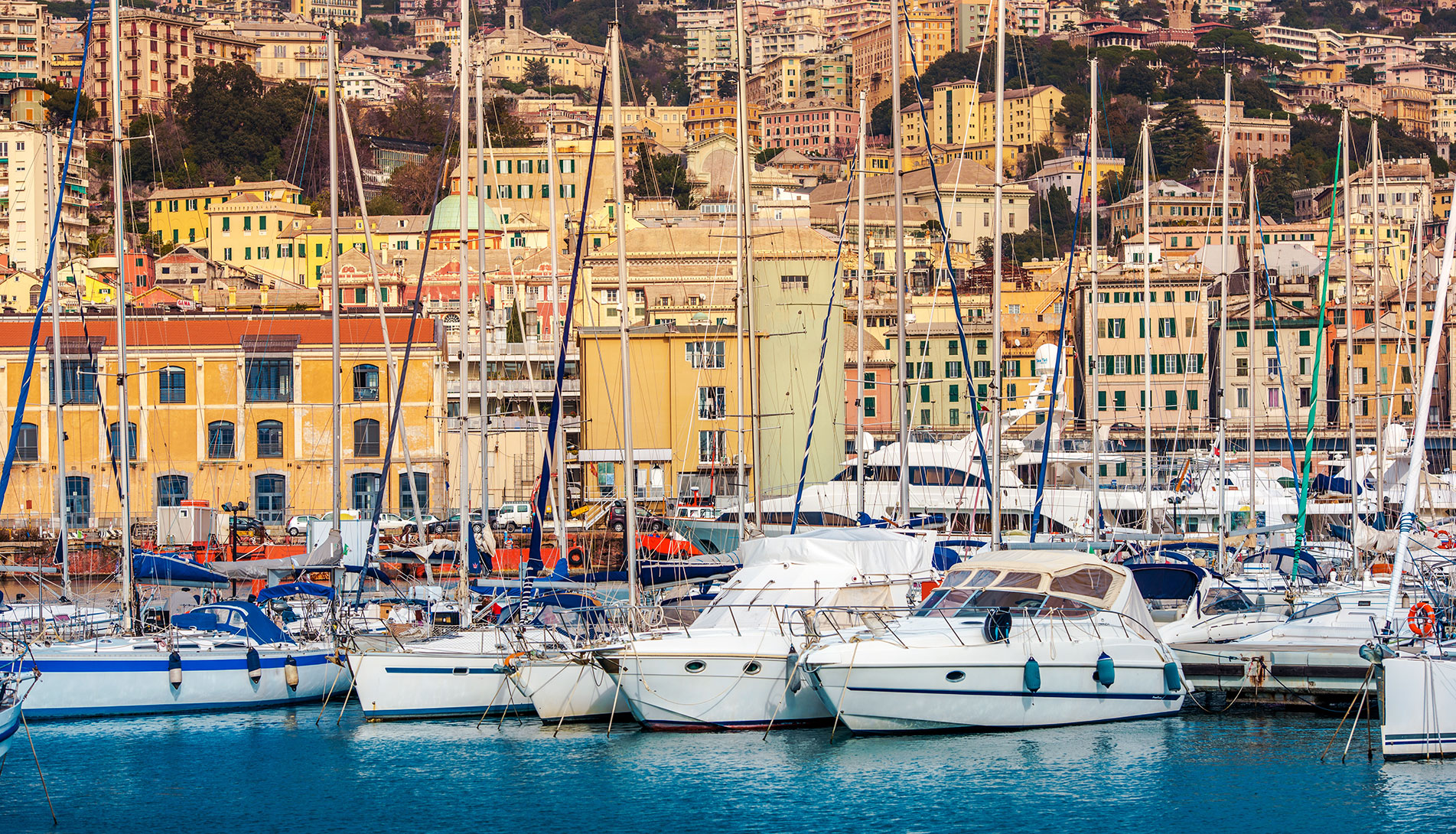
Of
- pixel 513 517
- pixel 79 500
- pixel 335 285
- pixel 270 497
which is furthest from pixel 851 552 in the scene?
pixel 79 500

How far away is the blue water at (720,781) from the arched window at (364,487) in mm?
31177

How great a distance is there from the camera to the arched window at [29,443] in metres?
58.4

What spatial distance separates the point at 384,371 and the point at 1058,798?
40.6m

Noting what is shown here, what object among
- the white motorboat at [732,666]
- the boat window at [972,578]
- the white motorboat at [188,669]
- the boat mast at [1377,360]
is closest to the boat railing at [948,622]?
the white motorboat at [732,666]

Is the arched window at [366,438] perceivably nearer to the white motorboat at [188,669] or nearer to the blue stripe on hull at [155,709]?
the white motorboat at [188,669]

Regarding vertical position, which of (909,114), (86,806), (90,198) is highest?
(909,114)

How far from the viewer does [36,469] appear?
5778cm

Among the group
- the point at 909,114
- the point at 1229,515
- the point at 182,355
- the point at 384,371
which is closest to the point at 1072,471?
the point at 1229,515

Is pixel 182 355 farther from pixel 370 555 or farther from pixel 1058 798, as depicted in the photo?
pixel 1058 798

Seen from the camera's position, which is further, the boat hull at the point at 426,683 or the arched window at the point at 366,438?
the arched window at the point at 366,438

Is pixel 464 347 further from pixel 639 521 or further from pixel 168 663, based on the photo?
pixel 639 521

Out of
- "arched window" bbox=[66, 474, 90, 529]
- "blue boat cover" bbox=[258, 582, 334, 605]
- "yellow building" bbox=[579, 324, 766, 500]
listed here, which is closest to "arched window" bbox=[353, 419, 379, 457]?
"yellow building" bbox=[579, 324, 766, 500]

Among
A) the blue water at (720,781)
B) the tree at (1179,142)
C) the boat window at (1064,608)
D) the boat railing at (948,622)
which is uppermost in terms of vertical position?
the tree at (1179,142)

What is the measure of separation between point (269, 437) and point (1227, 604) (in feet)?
120
